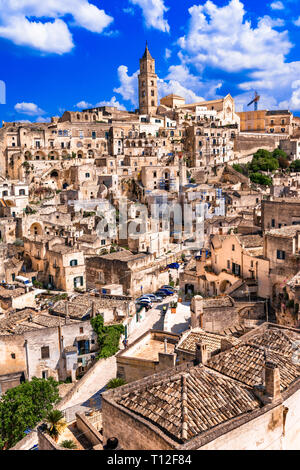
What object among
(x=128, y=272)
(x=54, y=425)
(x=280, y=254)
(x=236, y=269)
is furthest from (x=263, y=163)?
(x=54, y=425)

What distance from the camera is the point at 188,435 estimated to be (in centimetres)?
774

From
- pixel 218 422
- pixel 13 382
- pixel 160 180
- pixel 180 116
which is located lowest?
pixel 13 382

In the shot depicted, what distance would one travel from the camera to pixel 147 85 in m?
87.0

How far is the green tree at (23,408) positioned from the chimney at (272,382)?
1002 centimetres

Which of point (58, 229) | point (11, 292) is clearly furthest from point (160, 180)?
point (11, 292)

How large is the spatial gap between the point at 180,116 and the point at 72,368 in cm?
6602

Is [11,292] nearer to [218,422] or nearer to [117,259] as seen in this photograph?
[117,259]

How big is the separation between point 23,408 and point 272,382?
1089 centimetres

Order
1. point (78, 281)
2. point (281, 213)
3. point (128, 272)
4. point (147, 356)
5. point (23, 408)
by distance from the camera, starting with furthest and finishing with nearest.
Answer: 1. point (78, 281)
2. point (128, 272)
3. point (281, 213)
4. point (23, 408)
5. point (147, 356)

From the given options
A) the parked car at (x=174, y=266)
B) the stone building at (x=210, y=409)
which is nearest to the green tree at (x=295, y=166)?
the parked car at (x=174, y=266)

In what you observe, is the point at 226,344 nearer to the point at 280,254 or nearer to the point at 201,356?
the point at 201,356

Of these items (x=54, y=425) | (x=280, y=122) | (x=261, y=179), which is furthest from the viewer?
(x=280, y=122)

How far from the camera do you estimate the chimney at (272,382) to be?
863 cm

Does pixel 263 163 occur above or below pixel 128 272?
above
